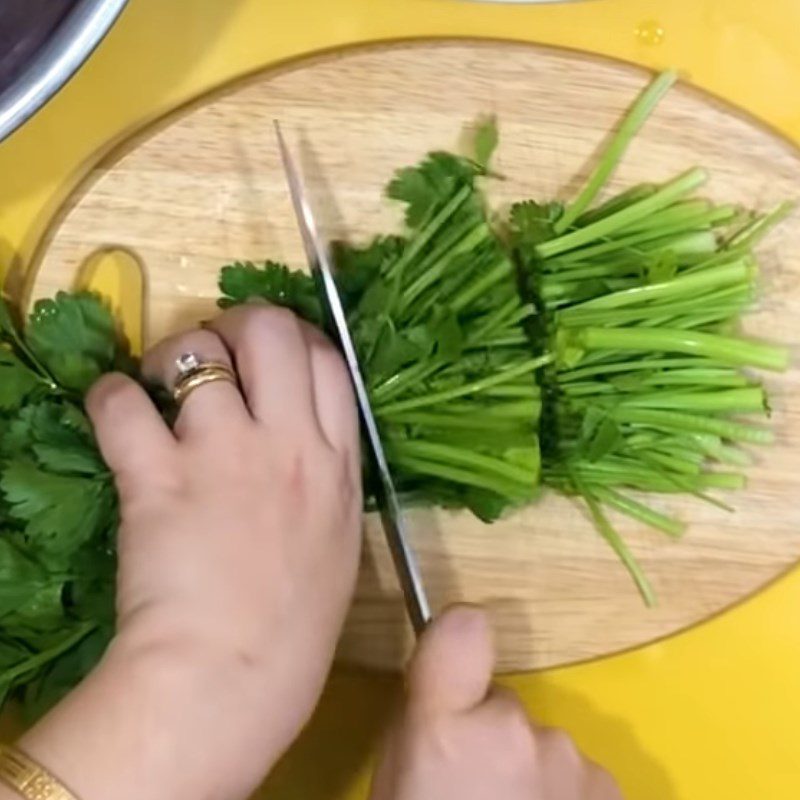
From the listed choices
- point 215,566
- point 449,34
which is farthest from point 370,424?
point 449,34

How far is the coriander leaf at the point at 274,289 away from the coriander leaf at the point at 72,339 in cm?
9

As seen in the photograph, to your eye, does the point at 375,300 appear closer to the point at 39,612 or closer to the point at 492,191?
the point at 492,191

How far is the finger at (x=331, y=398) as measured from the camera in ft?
2.87

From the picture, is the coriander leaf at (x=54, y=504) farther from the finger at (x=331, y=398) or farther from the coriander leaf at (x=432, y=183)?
the coriander leaf at (x=432, y=183)

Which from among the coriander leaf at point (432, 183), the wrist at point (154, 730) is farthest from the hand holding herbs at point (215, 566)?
the coriander leaf at point (432, 183)

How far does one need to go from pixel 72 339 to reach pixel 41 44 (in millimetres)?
192

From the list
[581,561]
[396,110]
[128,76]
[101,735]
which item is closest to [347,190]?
[396,110]

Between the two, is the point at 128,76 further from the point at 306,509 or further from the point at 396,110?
the point at 306,509

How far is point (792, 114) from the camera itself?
1.00 meters

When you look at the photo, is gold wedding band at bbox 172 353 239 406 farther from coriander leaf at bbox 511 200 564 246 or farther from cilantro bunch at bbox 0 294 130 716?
coriander leaf at bbox 511 200 564 246

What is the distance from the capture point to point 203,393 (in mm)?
850

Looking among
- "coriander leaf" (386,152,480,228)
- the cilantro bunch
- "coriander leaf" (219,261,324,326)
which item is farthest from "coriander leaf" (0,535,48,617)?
"coriander leaf" (386,152,480,228)

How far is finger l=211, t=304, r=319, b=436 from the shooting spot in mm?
855

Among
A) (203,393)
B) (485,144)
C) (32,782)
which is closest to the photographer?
(32,782)
